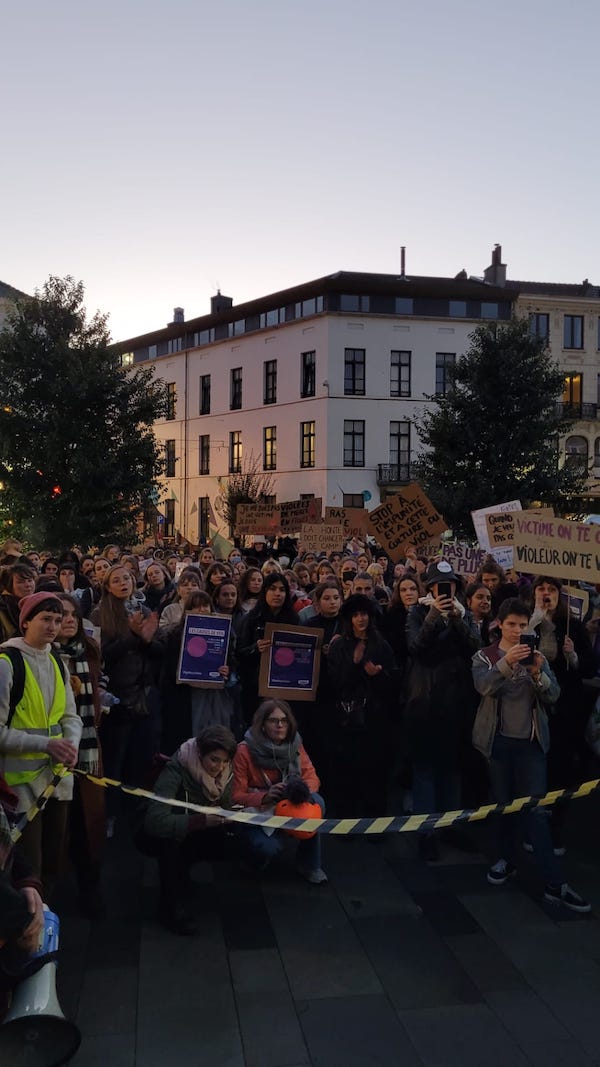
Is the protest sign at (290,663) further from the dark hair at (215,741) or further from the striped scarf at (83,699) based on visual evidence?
the striped scarf at (83,699)

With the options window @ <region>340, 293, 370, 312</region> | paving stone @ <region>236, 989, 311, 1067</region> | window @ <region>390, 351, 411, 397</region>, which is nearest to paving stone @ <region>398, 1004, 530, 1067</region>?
paving stone @ <region>236, 989, 311, 1067</region>

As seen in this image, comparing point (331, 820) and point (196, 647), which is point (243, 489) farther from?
point (331, 820)

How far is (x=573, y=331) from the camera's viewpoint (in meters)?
48.8

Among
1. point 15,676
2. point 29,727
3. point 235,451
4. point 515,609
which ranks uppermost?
point 235,451

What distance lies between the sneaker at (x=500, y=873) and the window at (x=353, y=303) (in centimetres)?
Answer: 4020

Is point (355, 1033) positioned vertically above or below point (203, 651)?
below

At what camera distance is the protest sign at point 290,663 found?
255 inches

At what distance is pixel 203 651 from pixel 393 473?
123 ft

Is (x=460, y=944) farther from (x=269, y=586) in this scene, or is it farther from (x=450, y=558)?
(x=450, y=558)

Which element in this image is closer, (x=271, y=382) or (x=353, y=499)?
(x=353, y=499)

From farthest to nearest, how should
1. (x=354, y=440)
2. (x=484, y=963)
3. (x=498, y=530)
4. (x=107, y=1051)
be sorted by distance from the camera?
(x=354, y=440) < (x=498, y=530) < (x=484, y=963) < (x=107, y=1051)

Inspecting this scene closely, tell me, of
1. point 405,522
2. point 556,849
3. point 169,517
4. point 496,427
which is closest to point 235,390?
point 169,517

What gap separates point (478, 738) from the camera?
18.3ft

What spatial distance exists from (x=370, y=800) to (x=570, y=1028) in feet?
9.02
